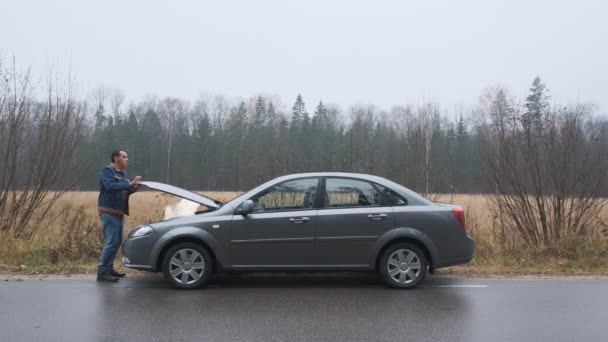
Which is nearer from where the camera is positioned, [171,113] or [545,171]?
[545,171]

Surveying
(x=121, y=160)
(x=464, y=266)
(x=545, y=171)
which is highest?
(x=545, y=171)

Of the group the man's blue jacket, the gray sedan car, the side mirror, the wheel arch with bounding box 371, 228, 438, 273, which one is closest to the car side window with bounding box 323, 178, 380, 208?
the gray sedan car

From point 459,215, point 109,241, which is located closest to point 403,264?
point 459,215

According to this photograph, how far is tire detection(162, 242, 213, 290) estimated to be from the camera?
7.05m

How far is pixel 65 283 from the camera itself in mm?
7680

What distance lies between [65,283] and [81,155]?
651 centimetres

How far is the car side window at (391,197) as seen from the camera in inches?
286

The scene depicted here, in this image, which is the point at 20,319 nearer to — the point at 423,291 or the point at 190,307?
the point at 190,307

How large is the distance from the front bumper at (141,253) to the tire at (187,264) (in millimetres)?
221

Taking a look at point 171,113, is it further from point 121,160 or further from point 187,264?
point 187,264

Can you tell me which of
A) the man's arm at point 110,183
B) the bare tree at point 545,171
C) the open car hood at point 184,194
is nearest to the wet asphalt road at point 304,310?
the open car hood at point 184,194

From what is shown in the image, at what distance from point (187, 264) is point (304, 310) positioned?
2.05m

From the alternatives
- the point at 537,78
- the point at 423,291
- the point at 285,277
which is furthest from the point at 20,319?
the point at 537,78

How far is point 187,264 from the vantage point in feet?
23.3
